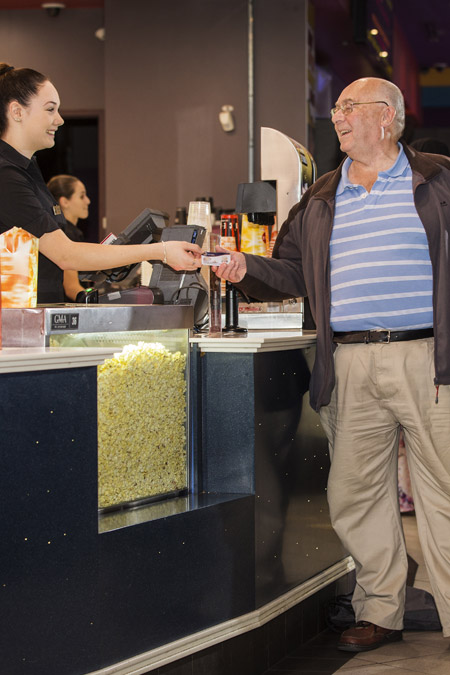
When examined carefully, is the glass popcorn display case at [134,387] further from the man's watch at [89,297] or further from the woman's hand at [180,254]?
the man's watch at [89,297]

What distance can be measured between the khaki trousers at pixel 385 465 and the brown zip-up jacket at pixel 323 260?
6 cm

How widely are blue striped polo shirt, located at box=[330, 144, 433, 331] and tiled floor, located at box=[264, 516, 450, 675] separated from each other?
1040mm

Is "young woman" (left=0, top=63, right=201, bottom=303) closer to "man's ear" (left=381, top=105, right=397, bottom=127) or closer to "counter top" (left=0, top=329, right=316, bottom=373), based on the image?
"counter top" (left=0, top=329, right=316, bottom=373)

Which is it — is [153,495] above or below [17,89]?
below

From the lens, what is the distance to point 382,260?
2.77 metres

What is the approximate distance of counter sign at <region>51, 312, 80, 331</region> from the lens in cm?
218

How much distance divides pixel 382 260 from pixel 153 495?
983mm

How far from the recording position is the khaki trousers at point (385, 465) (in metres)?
2.76

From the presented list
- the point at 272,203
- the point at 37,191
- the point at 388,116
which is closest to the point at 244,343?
the point at 37,191

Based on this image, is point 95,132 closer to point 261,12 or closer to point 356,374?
point 261,12

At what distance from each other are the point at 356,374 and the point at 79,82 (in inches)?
249

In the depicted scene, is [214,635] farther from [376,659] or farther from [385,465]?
[385,465]

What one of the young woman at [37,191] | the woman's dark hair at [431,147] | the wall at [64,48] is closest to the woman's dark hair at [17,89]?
the young woman at [37,191]

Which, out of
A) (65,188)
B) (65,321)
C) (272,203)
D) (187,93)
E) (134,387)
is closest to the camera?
(65,321)
